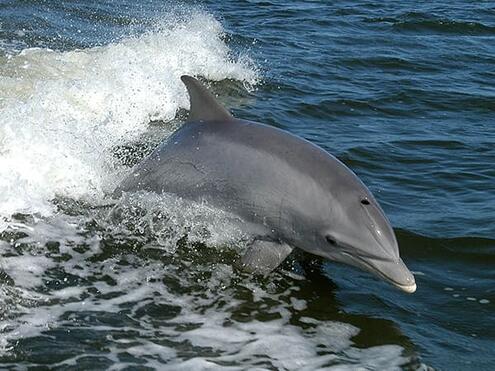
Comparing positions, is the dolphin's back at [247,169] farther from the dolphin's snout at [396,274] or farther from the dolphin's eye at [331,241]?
the dolphin's snout at [396,274]

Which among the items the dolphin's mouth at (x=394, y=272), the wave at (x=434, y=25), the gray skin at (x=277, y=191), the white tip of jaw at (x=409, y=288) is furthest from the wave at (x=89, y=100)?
the wave at (x=434, y=25)

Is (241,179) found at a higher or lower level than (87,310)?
higher

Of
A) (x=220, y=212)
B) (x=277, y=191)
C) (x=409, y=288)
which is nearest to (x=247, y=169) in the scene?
(x=277, y=191)

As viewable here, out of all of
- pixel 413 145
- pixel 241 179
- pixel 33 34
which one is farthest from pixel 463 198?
pixel 33 34

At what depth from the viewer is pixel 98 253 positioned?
8.00 m

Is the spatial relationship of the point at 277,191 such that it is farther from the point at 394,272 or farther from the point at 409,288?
the point at 409,288

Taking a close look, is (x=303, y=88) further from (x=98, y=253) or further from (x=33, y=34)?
(x=98, y=253)

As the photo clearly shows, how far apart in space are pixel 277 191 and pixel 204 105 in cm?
120

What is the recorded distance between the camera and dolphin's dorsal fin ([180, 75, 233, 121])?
822 cm

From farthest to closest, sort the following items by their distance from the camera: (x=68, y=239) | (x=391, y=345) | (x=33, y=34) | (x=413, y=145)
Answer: (x=33, y=34), (x=413, y=145), (x=68, y=239), (x=391, y=345)

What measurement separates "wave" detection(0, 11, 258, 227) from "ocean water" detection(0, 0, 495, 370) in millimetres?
37

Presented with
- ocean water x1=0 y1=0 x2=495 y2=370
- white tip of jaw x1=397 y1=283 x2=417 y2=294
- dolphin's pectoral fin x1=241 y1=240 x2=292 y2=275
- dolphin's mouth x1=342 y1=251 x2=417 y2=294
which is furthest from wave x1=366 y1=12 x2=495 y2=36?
white tip of jaw x1=397 y1=283 x2=417 y2=294

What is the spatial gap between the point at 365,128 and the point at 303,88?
2564 millimetres

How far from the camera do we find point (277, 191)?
25.2ft
